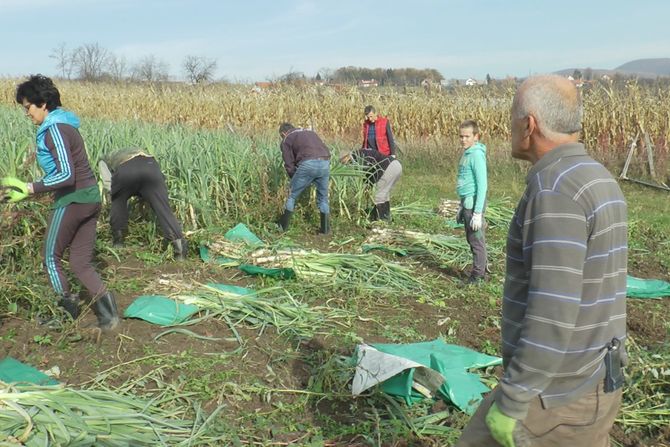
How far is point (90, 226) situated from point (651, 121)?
13033mm

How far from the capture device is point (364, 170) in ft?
29.7

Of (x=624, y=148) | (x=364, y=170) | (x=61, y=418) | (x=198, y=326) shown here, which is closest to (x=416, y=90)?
(x=624, y=148)

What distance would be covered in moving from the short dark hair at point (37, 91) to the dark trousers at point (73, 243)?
2.34ft

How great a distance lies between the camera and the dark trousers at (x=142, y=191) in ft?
20.9

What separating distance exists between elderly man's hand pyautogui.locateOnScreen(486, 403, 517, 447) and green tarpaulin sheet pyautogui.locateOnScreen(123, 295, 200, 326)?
326 cm

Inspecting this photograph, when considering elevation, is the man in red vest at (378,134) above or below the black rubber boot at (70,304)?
above

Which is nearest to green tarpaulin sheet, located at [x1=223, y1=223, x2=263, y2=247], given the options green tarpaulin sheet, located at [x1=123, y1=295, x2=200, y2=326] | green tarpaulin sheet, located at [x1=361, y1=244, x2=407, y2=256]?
green tarpaulin sheet, located at [x1=361, y1=244, x2=407, y2=256]

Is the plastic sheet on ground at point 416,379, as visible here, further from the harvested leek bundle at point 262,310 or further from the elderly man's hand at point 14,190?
the elderly man's hand at point 14,190

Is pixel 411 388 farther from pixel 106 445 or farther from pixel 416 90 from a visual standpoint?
pixel 416 90

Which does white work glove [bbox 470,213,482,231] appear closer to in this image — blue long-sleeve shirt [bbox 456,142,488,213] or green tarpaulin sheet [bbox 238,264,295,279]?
blue long-sleeve shirt [bbox 456,142,488,213]

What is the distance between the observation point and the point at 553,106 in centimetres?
187

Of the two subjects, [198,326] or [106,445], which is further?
[198,326]

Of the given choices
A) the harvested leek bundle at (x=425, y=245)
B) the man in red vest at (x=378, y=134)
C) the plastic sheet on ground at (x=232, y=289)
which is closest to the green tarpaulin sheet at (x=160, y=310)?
the plastic sheet on ground at (x=232, y=289)

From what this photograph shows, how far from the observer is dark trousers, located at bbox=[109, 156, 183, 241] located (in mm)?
6355
